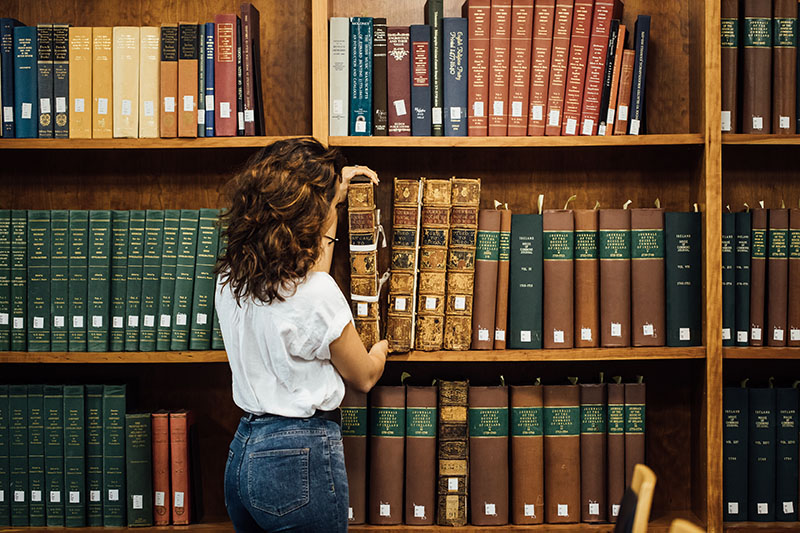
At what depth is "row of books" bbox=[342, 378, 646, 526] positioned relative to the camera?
1939 millimetres

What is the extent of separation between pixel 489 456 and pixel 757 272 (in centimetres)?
90

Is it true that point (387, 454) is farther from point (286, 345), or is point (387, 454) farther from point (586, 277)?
point (586, 277)

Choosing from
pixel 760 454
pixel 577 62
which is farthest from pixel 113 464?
pixel 760 454

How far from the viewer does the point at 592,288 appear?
195 cm

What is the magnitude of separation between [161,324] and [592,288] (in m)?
1.19

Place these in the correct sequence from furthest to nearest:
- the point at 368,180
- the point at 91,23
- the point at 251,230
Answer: the point at 91,23, the point at 368,180, the point at 251,230

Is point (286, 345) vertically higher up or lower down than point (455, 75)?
lower down

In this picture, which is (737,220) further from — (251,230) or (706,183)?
(251,230)

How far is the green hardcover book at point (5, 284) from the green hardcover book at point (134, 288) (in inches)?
12.5

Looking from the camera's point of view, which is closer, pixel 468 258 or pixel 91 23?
pixel 468 258

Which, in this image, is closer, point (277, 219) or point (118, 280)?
point (277, 219)

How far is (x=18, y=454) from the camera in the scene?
1949 millimetres

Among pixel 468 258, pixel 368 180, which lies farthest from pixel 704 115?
pixel 368 180

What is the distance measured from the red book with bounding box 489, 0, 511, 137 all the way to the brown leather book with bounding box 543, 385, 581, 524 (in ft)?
2.51
